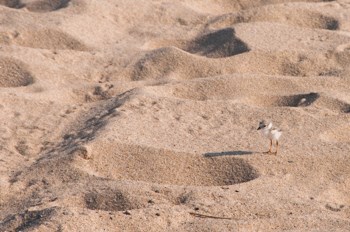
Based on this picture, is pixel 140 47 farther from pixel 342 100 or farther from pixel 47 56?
pixel 342 100

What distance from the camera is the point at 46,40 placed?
561cm

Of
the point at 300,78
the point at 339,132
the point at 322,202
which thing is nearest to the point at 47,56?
the point at 300,78

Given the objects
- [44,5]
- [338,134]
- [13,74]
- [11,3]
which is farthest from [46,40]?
[338,134]

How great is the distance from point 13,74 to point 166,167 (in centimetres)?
150

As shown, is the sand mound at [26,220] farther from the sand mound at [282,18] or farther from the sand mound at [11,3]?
the sand mound at [11,3]

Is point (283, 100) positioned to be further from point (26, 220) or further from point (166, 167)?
point (26, 220)

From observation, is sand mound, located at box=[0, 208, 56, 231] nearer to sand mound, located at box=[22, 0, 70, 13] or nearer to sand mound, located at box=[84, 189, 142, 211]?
sand mound, located at box=[84, 189, 142, 211]

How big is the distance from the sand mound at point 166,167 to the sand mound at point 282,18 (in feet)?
6.46

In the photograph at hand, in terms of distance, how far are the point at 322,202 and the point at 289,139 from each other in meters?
0.68

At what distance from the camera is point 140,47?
5.62m

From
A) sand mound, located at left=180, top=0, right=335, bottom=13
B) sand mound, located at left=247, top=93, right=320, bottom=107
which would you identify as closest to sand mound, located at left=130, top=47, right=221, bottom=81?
sand mound, located at left=247, top=93, right=320, bottom=107

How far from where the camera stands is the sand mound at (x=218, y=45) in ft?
17.9

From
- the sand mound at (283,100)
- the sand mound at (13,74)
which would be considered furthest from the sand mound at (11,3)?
the sand mound at (283,100)

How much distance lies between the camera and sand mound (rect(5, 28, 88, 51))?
5559 mm
